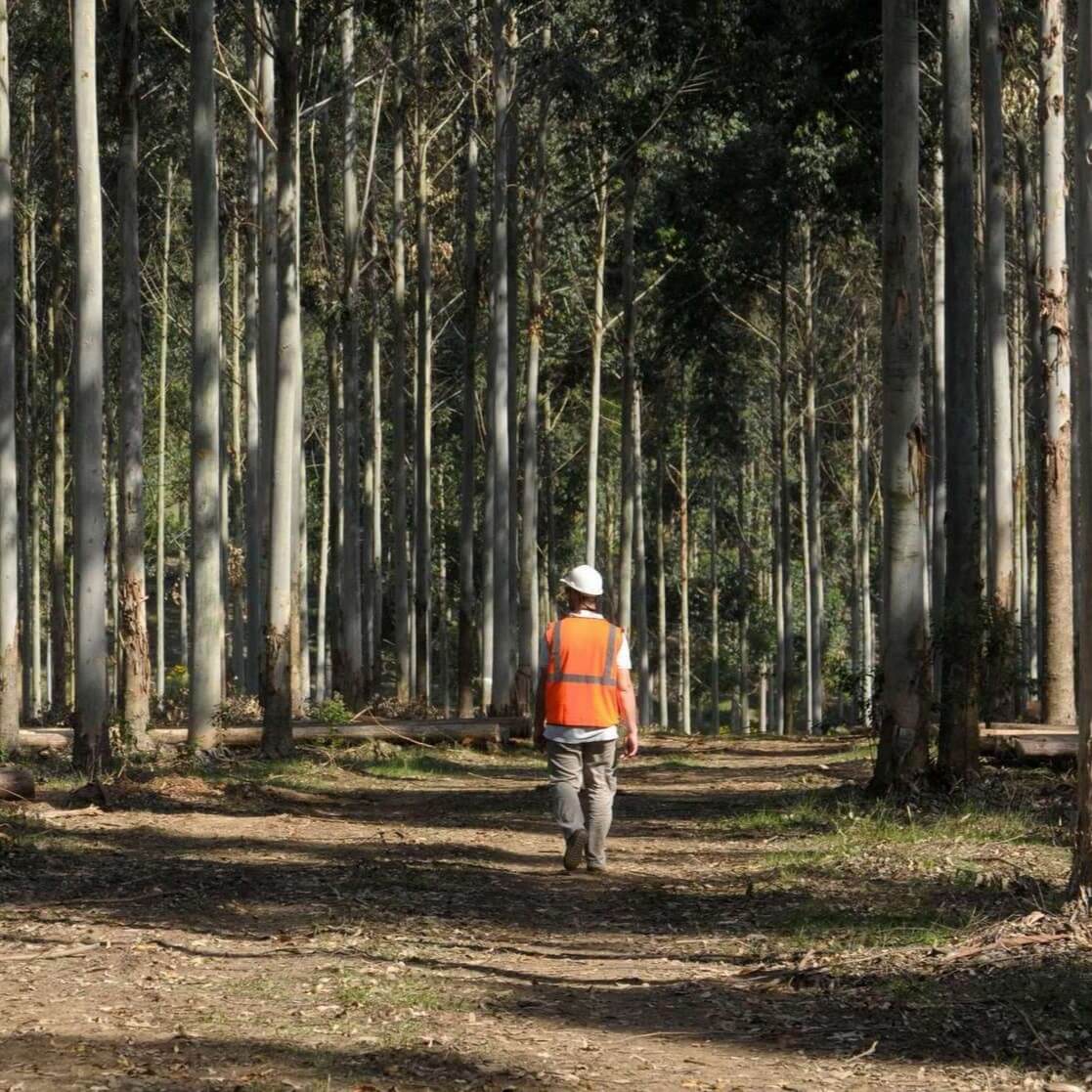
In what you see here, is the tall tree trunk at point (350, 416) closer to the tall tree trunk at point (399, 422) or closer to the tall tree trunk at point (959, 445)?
the tall tree trunk at point (399, 422)

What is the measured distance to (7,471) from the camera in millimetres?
15789

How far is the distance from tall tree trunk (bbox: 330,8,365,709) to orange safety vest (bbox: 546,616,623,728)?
14695mm

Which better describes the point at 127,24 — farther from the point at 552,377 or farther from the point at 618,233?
the point at 552,377

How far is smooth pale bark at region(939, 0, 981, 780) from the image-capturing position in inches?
491

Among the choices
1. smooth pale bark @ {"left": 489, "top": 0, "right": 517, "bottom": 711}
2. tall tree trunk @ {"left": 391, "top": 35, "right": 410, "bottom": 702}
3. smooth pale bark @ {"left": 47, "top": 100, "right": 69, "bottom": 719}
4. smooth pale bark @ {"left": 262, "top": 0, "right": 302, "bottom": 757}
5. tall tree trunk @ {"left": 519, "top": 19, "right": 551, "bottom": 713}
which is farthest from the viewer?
smooth pale bark @ {"left": 47, "top": 100, "right": 69, "bottom": 719}

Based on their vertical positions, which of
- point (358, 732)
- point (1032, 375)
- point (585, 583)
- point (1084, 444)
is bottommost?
point (358, 732)

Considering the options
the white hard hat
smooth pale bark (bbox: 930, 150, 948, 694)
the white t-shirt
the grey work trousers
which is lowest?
the grey work trousers

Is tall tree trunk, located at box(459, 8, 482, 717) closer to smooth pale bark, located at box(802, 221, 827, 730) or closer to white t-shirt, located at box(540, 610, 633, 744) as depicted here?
smooth pale bark, located at box(802, 221, 827, 730)

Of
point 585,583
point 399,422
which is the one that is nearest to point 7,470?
point 585,583

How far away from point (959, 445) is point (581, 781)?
4.62 m

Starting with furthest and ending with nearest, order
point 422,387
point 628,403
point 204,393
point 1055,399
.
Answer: point 628,403, point 422,387, point 1055,399, point 204,393

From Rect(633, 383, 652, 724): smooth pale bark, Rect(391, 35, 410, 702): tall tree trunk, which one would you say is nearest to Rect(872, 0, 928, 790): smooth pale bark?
Rect(391, 35, 410, 702): tall tree trunk

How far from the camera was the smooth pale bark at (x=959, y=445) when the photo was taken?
40.9ft

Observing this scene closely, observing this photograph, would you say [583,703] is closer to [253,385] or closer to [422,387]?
[422,387]
